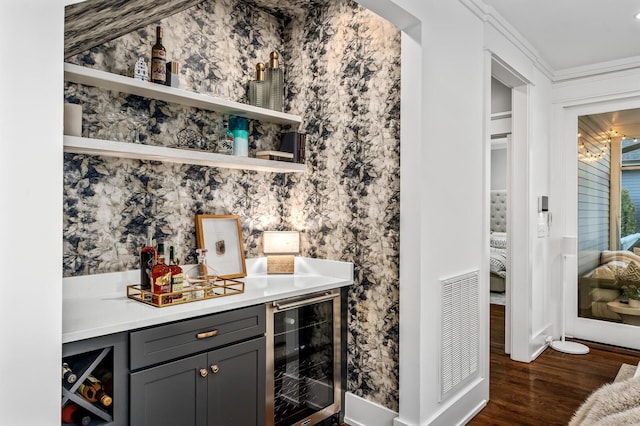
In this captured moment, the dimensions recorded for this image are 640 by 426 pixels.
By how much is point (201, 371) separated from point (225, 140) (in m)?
1.41

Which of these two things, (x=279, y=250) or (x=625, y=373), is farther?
(x=279, y=250)

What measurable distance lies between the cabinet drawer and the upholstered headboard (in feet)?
20.6

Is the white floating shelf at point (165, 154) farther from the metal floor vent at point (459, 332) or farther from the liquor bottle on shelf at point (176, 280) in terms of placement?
the metal floor vent at point (459, 332)

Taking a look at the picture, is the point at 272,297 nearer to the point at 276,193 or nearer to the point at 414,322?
the point at 414,322

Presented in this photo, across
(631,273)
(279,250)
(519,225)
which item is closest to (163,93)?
(279,250)

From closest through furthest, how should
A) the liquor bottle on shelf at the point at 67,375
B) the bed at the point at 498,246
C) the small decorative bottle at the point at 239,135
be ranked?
the liquor bottle on shelf at the point at 67,375 < the small decorative bottle at the point at 239,135 < the bed at the point at 498,246

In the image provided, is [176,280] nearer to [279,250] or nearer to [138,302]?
[138,302]

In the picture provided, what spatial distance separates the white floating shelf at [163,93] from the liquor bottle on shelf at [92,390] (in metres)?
1.35

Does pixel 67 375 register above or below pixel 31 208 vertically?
below

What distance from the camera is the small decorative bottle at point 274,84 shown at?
2916 mm

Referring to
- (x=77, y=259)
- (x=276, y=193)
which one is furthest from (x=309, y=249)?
(x=77, y=259)

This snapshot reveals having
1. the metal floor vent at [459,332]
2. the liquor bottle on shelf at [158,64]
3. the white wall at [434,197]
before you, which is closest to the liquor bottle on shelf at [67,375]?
the liquor bottle on shelf at [158,64]

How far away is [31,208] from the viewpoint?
1.09 m

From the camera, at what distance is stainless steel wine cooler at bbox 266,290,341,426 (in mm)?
2291
